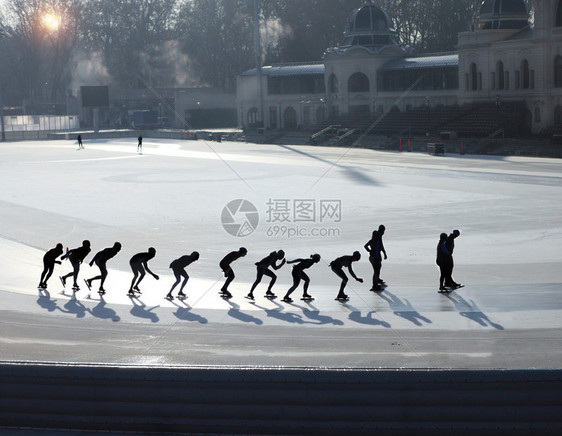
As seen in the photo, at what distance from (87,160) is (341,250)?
4537 cm

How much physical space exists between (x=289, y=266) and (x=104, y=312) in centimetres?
661

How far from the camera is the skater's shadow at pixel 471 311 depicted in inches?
692

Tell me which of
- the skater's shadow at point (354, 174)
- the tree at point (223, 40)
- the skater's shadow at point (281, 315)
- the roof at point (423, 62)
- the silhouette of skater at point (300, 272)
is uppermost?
the tree at point (223, 40)

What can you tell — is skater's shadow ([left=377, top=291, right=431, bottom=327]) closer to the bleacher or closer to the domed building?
the domed building

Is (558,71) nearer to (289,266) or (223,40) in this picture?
(289,266)

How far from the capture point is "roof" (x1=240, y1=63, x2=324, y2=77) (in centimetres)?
9538

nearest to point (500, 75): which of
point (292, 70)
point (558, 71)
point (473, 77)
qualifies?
point (473, 77)

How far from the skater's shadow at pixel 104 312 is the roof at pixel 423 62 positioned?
63005 millimetres

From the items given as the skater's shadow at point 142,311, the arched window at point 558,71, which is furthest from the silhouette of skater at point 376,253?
the arched window at point 558,71

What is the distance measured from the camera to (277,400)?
11.9 m

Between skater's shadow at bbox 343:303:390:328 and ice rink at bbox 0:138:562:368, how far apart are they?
4 cm

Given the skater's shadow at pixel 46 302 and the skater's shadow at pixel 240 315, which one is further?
the skater's shadow at pixel 46 302

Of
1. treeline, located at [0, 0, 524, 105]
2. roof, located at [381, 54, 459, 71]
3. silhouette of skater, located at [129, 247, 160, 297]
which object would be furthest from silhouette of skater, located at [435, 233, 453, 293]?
treeline, located at [0, 0, 524, 105]

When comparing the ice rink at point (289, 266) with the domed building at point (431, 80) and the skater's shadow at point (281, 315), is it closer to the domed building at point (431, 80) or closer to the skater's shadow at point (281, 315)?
the skater's shadow at point (281, 315)
